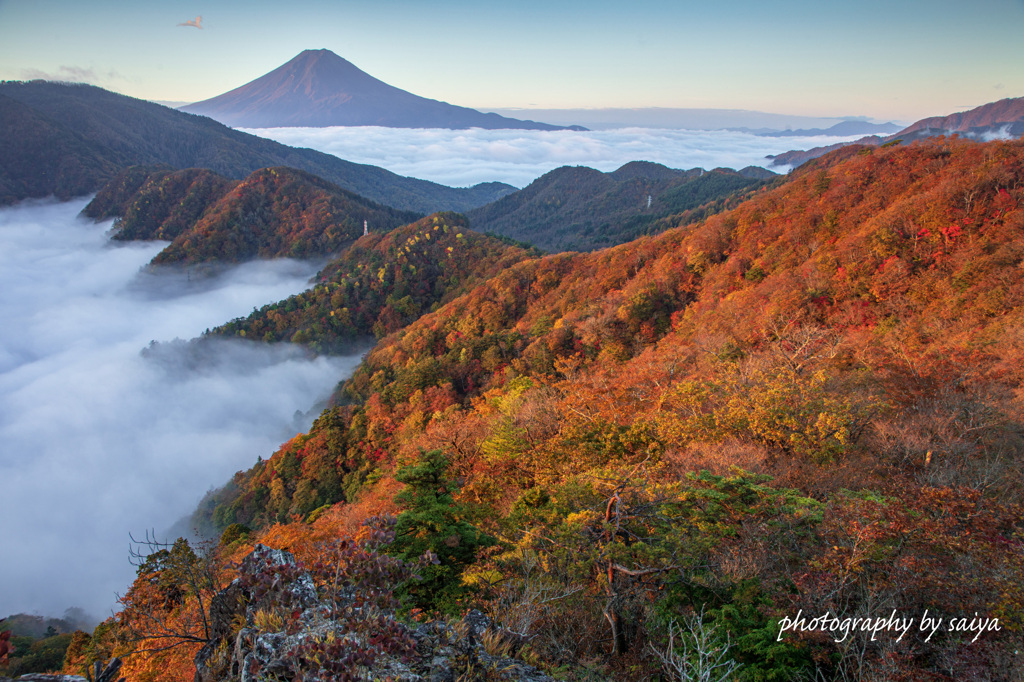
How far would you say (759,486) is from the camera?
965 cm

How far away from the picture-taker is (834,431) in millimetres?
12148

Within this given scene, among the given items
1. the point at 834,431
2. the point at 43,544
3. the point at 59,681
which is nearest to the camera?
the point at 59,681

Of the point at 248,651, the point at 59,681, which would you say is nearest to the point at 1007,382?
the point at 248,651

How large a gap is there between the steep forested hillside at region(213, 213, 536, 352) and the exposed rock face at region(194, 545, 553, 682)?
7468cm

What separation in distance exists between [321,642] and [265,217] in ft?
499

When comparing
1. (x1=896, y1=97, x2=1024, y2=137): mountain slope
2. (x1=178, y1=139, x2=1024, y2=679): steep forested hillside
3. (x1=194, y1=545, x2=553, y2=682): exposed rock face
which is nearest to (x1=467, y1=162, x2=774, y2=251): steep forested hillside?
(x1=896, y1=97, x2=1024, y2=137): mountain slope

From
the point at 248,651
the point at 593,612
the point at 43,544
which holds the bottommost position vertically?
the point at 43,544

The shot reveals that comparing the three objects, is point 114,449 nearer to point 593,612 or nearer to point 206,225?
point 206,225

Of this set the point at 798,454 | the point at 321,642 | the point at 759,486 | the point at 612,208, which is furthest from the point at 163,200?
the point at 759,486

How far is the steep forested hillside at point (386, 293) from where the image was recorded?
3268 inches

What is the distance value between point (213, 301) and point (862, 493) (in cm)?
15714

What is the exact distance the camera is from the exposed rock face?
161 inches

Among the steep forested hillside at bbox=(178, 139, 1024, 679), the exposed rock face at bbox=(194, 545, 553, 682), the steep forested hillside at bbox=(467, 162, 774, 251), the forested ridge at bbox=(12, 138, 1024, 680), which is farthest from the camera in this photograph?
the steep forested hillside at bbox=(467, 162, 774, 251)

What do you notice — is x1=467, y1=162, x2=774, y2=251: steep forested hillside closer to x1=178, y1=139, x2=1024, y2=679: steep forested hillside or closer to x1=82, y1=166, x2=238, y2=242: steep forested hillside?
x1=178, y1=139, x2=1024, y2=679: steep forested hillside
